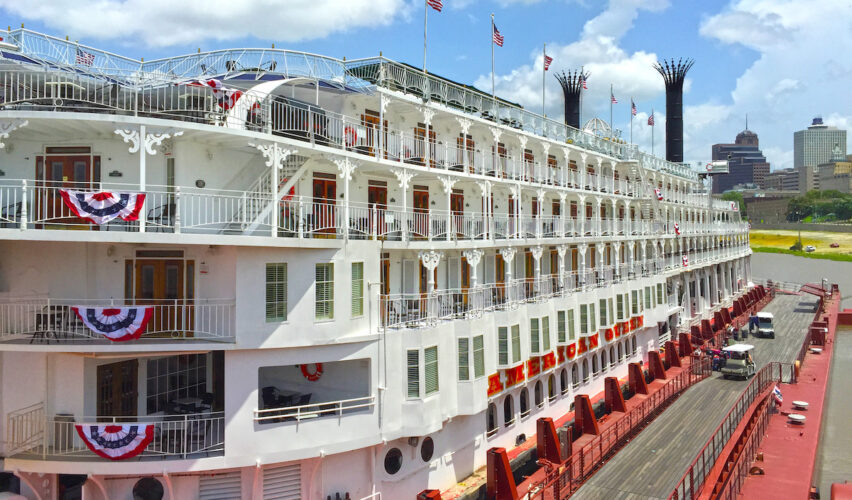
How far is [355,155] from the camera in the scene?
60.1 ft

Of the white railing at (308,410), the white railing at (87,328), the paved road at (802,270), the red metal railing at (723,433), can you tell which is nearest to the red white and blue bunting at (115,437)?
the white railing at (87,328)

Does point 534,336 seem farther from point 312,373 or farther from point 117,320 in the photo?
point 117,320

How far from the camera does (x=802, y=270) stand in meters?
101

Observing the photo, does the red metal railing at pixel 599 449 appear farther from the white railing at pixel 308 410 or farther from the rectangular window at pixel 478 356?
the white railing at pixel 308 410

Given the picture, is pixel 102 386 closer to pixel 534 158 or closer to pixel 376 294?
pixel 376 294

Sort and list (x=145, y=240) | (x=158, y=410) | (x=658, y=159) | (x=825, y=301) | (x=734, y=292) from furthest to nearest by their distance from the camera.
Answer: (x=734, y=292) → (x=825, y=301) → (x=658, y=159) → (x=158, y=410) → (x=145, y=240)

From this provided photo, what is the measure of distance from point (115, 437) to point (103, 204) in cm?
552

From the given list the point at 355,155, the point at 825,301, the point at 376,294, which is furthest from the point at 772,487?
the point at 825,301

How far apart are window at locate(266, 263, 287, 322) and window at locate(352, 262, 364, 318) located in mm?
2265

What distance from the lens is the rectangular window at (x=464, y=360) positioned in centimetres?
1983

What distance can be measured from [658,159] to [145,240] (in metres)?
43.6

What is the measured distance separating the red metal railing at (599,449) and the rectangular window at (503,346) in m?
3.94

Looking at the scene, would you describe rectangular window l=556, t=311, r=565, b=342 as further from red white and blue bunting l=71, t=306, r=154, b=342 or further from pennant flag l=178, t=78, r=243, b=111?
red white and blue bunting l=71, t=306, r=154, b=342

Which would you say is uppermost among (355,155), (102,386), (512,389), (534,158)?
(534,158)
